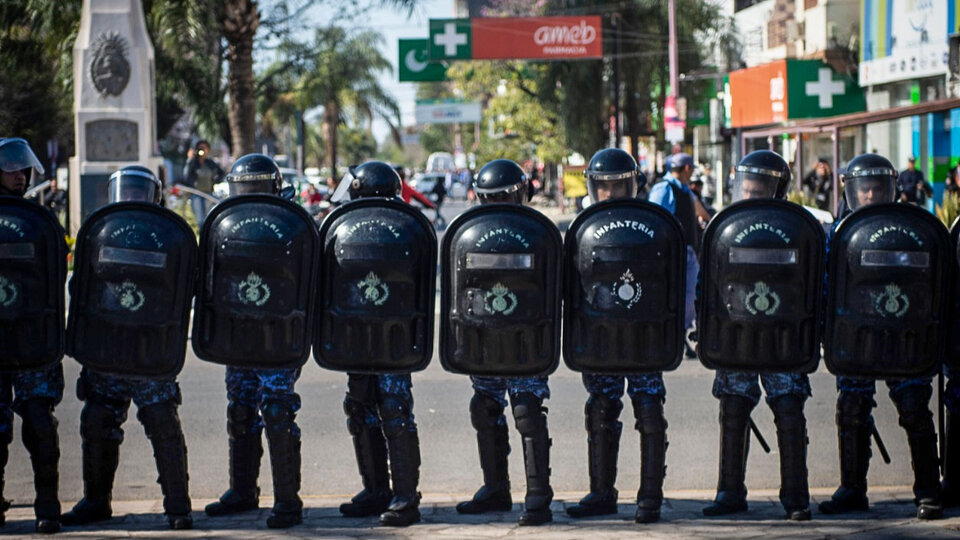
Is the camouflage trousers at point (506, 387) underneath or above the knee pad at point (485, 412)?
above

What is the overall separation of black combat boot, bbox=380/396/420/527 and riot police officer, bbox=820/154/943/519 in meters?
1.80

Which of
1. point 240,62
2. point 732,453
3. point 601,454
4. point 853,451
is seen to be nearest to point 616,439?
point 601,454

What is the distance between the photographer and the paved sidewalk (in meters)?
5.29

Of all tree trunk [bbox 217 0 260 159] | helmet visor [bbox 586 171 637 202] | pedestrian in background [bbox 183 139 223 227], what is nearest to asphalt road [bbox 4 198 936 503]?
helmet visor [bbox 586 171 637 202]

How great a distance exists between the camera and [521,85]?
44.8 metres

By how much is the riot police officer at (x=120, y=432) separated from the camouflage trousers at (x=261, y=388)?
0.84ft

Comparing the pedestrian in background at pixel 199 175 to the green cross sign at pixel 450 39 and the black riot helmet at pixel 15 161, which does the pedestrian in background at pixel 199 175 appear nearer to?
the green cross sign at pixel 450 39

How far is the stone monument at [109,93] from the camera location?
20859 mm

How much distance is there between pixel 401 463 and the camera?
5582mm

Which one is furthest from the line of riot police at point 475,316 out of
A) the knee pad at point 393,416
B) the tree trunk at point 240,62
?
the tree trunk at point 240,62

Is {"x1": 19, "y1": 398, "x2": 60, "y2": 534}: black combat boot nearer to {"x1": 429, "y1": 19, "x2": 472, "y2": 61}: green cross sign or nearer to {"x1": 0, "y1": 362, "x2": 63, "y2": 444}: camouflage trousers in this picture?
{"x1": 0, "y1": 362, "x2": 63, "y2": 444}: camouflage trousers

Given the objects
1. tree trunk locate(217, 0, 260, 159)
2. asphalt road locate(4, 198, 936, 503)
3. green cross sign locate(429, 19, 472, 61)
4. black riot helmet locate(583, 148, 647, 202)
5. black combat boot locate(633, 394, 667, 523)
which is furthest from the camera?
green cross sign locate(429, 19, 472, 61)

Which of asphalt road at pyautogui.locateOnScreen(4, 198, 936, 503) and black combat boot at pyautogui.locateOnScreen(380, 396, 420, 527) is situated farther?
asphalt road at pyautogui.locateOnScreen(4, 198, 936, 503)

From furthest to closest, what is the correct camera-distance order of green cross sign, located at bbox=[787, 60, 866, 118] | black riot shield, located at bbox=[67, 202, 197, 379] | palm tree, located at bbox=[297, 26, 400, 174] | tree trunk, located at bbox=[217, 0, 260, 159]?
1. palm tree, located at bbox=[297, 26, 400, 174]
2. green cross sign, located at bbox=[787, 60, 866, 118]
3. tree trunk, located at bbox=[217, 0, 260, 159]
4. black riot shield, located at bbox=[67, 202, 197, 379]
